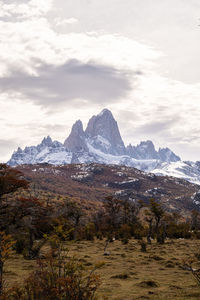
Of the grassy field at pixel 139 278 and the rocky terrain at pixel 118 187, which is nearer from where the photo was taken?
the grassy field at pixel 139 278

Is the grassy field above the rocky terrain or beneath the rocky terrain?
beneath

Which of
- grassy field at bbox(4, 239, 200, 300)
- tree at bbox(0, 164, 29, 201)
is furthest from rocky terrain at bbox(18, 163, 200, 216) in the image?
grassy field at bbox(4, 239, 200, 300)

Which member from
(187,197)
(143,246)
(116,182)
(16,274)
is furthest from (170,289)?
(116,182)

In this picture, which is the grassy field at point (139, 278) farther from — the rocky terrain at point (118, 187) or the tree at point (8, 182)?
the rocky terrain at point (118, 187)

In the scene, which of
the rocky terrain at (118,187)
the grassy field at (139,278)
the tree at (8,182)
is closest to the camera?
the grassy field at (139,278)

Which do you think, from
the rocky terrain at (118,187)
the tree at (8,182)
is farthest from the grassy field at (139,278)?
the rocky terrain at (118,187)

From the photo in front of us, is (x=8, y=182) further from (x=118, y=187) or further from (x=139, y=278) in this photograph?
(x=118, y=187)

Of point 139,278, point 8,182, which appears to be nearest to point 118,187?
point 8,182

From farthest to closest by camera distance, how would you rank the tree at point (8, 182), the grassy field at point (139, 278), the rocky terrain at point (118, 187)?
the rocky terrain at point (118, 187) → the tree at point (8, 182) → the grassy field at point (139, 278)

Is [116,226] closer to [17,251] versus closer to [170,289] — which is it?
[17,251]

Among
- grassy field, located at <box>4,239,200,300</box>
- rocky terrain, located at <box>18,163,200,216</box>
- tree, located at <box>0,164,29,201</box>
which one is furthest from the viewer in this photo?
rocky terrain, located at <box>18,163,200,216</box>

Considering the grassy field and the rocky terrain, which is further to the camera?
the rocky terrain

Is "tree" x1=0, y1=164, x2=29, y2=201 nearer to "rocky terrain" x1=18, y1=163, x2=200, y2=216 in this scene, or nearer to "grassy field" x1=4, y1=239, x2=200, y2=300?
"grassy field" x1=4, y1=239, x2=200, y2=300

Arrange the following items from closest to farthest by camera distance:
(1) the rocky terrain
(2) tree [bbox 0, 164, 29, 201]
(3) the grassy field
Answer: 1. (3) the grassy field
2. (2) tree [bbox 0, 164, 29, 201]
3. (1) the rocky terrain
